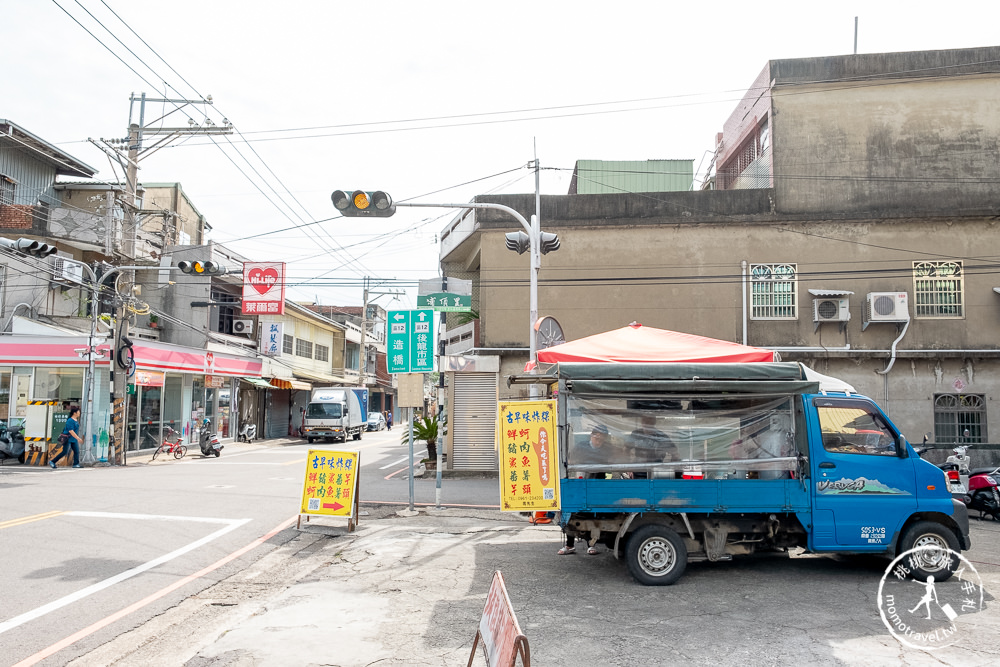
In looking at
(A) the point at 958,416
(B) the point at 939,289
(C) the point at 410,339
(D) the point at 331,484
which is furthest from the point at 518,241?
(A) the point at 958,416

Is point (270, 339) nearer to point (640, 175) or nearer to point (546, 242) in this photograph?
point (640, 175)

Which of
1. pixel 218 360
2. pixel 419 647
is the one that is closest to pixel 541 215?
pixel 419 647

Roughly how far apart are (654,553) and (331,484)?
579cm

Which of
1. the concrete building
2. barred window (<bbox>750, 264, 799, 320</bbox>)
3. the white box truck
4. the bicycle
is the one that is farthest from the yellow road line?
the white box truck

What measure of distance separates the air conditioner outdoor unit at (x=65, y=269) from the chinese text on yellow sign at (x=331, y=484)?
16.9 metres

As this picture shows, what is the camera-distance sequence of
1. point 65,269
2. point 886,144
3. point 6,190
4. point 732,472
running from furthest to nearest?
point 6,190
point 65,269
point 886,144
point 732,472

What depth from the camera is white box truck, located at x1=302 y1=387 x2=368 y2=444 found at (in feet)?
115

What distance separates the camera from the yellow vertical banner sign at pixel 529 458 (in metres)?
7.76

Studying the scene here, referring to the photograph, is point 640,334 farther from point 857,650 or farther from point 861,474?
point 857,650

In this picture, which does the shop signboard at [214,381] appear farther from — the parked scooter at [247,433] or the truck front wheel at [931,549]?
the truck front wheel at [931,549]

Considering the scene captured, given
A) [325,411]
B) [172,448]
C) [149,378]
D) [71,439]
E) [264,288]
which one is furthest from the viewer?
[325,411]

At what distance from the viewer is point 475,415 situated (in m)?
19.0

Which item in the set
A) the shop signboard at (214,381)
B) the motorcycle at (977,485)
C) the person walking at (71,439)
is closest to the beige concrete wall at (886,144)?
the motorcycle at (977,485)

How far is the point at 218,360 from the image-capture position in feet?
101
